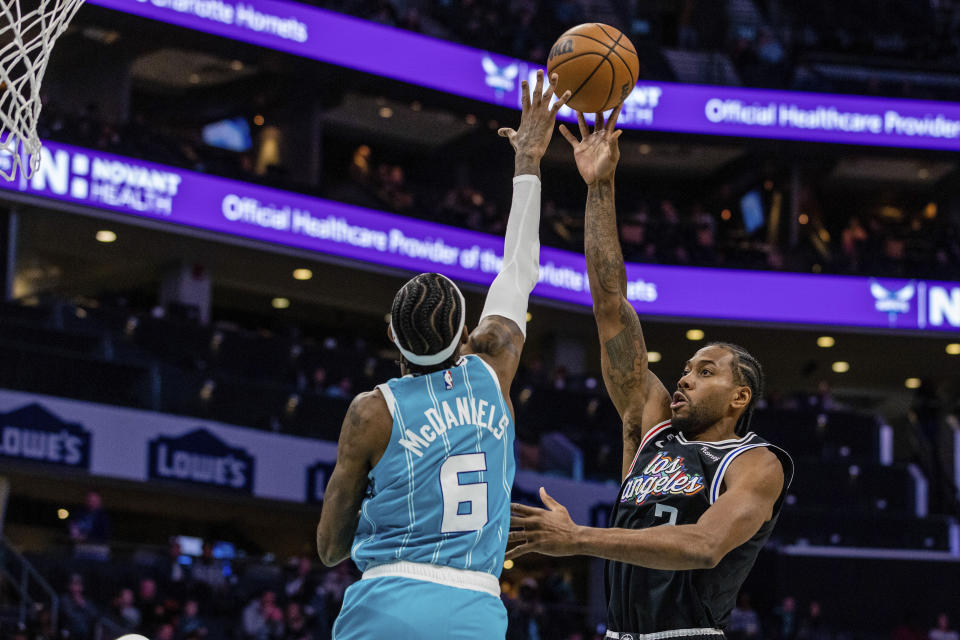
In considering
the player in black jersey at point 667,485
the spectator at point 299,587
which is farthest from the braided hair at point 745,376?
the spectator at point 299,587

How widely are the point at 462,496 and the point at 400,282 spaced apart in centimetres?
2160

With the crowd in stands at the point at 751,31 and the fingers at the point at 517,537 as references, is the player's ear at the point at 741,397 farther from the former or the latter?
the crowd in stands at the point at 751,31

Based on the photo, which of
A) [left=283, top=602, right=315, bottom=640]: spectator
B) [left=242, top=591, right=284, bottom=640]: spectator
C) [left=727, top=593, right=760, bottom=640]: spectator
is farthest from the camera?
[left=727, top=593, right=760, bottom=640]: spectator

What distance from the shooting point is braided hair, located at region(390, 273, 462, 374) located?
379cm

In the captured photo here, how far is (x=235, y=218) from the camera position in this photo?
22703 millimetres

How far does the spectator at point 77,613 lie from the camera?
1272 cm

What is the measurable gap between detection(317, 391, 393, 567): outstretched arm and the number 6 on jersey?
0.20m

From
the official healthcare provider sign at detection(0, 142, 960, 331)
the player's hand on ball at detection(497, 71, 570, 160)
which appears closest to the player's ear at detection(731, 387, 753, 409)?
the player's hand on ball at detection(497, 71, 570, 160)

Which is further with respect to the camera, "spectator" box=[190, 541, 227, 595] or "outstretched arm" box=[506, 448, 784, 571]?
"spectator" box=[190, 541, 227, 595]

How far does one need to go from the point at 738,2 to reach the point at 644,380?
3050 cm

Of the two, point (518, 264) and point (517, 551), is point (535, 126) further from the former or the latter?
→ point (517, 551)

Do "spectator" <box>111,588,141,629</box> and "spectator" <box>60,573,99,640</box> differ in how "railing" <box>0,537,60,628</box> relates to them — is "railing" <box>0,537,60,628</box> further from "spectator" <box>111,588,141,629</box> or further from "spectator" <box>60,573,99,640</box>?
"spectator" <box>111,588,141,629</box>

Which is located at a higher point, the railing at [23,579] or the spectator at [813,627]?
the railing at [23,579]

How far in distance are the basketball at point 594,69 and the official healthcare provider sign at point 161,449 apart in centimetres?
1179
